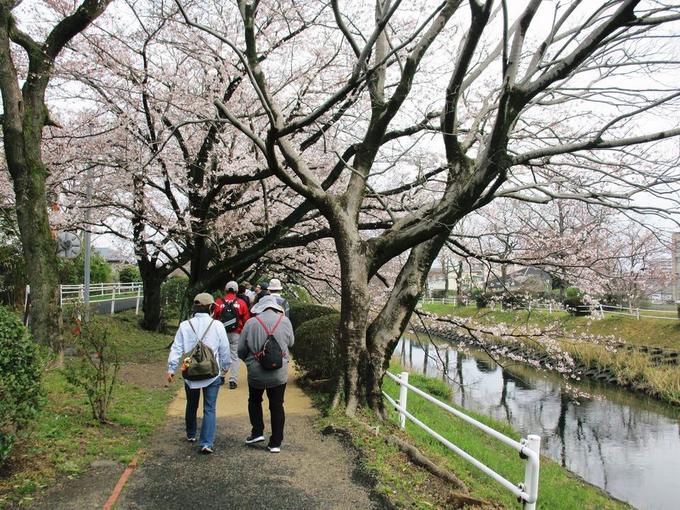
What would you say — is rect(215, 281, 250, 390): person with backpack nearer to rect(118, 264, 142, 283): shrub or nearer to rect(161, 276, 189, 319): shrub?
rect(161, 276, 189, 319): shrub

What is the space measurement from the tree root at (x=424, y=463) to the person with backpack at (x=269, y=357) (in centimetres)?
130

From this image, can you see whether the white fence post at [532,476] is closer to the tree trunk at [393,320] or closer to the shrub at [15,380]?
the tree trunk at [393,320]

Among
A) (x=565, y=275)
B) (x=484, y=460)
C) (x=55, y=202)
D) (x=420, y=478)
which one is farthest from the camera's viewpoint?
(x=55, y=202)

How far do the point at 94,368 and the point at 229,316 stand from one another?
9.41ft

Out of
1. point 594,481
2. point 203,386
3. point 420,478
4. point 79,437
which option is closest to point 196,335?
point 203,386

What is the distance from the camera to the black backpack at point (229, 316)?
9.04m

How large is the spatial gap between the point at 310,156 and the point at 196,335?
364 inches

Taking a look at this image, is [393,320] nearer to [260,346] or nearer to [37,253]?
[260,346]

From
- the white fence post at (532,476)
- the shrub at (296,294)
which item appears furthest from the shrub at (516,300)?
the shrub at (296,294)

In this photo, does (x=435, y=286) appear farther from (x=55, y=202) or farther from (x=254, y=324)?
(x=254, y=324)

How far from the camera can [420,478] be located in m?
5.22

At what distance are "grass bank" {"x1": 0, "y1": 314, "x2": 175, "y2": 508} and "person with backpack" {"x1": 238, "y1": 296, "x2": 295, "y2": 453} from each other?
1.40 metres


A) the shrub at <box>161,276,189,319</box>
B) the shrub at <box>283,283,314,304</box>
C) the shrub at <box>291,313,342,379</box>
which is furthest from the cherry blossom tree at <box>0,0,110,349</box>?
the shrub at <box>161,276,189,319</box>

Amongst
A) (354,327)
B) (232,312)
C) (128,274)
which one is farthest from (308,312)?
(128,274)
